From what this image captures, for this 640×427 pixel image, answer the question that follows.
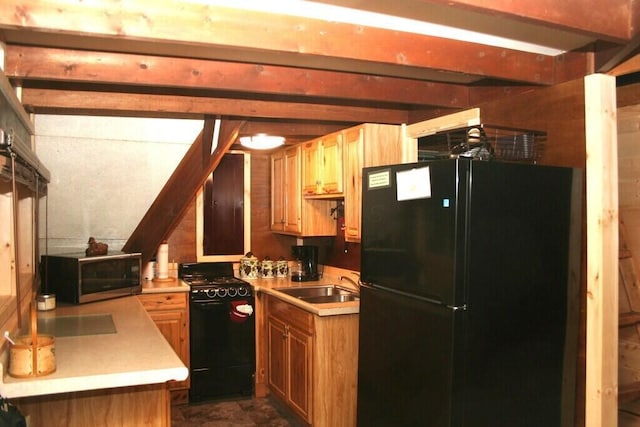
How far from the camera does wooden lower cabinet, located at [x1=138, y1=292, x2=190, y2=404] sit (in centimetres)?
403

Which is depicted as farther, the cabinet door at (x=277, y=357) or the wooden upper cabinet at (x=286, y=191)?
the wooden upper cabinet at (x=286, y=191)

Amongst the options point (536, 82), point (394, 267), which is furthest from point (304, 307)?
point (536, 82)

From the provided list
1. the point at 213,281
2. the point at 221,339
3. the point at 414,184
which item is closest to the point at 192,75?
the point at 414,184

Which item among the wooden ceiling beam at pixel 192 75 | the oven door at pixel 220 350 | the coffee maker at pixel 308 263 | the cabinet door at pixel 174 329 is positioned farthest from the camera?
the coffee maker at pixel 308 263

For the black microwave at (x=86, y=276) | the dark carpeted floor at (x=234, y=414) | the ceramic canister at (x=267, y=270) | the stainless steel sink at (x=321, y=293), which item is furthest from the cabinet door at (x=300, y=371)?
the black microwave at (x=86, y=276)

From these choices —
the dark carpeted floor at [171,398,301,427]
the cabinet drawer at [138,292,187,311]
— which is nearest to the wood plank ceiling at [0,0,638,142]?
the cabinet drawer at [138,292,187,311]

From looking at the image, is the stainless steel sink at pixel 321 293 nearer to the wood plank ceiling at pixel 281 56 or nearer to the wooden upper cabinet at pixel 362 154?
the wooden upper cabinet at pixel 362 154

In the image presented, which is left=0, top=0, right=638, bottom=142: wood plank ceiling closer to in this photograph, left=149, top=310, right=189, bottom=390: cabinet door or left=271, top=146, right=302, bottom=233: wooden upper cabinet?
left=271, top=146, right=302, bottom=233: wooden upper cabinet

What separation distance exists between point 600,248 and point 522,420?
2.68 feet

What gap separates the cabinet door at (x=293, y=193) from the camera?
445cm

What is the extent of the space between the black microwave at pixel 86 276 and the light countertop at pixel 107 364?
0.78 meters

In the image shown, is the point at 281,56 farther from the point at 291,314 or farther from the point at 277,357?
the point at 277,357

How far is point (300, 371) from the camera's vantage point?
3.63 metres

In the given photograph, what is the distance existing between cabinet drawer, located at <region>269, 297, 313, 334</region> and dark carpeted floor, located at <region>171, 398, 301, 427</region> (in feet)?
2.42
